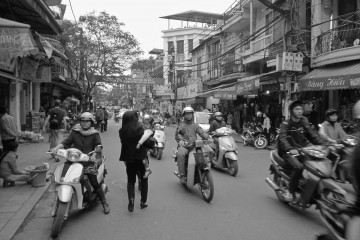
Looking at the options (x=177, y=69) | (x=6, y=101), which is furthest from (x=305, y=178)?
(x=177, y=69)

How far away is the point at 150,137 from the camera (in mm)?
5879

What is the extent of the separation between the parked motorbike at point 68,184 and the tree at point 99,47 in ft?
79.5

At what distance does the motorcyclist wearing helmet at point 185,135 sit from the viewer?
7328 mm

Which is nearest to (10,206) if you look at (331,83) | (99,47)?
(331,83)

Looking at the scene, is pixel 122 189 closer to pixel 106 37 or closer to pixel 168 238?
pixel 168 238

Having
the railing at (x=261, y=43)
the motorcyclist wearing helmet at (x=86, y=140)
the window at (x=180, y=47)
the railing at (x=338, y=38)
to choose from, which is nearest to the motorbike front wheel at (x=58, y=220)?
the motorcyclist wearing helmet at (x=86, y=140)

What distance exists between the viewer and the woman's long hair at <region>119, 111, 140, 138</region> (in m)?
5.79

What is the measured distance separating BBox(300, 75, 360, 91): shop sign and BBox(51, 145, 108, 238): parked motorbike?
9737 millimetres

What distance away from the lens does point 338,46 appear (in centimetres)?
1466

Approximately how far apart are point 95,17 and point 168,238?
28.0 metres

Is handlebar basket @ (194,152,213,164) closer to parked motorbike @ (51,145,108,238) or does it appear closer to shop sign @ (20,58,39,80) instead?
parked motorbike @ (51,145,108,238)

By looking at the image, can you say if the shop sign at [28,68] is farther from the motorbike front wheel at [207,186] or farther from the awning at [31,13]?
the motorbike front wheel at [207,186]

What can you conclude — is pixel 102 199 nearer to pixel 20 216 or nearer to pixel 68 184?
pixel 68 184

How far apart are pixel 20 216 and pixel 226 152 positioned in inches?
211
